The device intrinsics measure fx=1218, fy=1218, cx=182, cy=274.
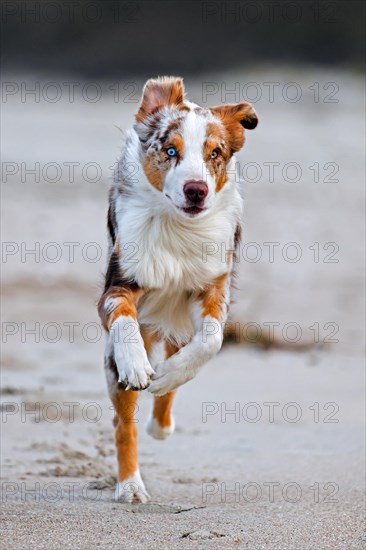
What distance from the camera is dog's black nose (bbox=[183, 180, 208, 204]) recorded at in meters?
6.48

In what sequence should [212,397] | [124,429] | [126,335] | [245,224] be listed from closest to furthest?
[126,335]
[124,429]
[212,397]
[245,224]

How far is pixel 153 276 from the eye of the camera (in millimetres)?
6934

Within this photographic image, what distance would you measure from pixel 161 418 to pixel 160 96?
2.16 meters

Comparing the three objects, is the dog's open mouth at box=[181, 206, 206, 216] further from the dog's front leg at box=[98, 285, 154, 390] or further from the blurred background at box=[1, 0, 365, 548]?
the blurred background at box=[1, 0, 365, 548]

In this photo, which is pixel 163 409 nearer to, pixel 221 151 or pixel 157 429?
pixel 157 429

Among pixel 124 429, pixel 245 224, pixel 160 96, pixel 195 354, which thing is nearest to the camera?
pixel 195 354

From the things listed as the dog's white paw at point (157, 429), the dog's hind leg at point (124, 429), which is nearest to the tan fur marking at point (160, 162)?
the dog's hind leg at point (124, 429)

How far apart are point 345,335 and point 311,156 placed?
971 centimetres

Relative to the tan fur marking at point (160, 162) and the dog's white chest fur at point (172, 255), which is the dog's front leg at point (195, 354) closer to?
the dog's white chest fur at point (172, 255)

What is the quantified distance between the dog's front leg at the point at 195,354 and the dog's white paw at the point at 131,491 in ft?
2.65

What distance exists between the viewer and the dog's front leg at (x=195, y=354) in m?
6.54

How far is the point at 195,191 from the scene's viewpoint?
650 cm

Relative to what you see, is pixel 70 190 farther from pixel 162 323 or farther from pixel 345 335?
pixel 162 323

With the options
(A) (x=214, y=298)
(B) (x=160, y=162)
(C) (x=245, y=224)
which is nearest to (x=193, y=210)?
(B) (x=160, y=162)
